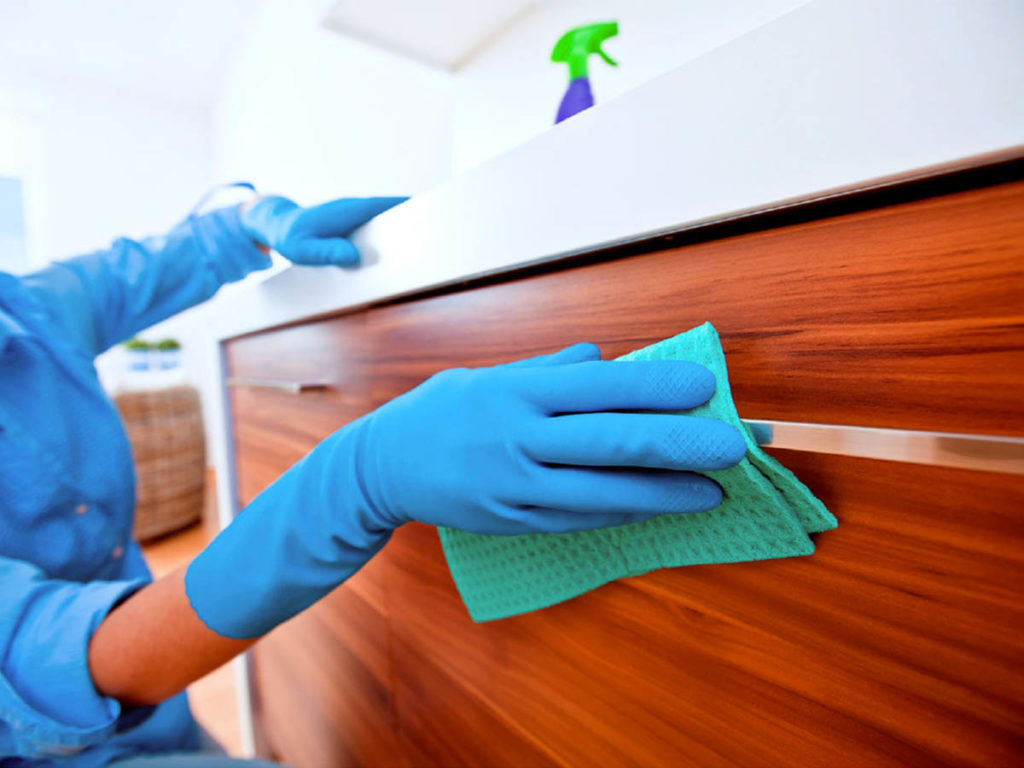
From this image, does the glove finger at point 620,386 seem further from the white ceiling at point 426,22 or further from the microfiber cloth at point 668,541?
the white ceiling at point 426,22

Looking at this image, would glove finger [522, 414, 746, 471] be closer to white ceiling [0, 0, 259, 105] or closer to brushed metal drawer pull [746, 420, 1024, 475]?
brushed metal drawer pull [746, 420, 1024, 475]

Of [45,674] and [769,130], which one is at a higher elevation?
[769,130]

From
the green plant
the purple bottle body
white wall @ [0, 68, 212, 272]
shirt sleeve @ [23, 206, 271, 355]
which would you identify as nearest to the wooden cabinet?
the purple bottle body

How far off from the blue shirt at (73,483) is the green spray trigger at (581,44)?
0.48 m

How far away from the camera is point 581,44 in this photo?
18.3 inches

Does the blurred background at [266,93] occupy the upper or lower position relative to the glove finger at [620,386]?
upper

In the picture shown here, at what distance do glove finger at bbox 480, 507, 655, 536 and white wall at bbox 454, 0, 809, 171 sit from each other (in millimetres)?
420

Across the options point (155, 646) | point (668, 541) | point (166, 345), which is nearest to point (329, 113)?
point (155, 646)

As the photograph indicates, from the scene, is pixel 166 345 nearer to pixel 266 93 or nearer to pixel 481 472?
pixel 266 93

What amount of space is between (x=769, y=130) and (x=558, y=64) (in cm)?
63

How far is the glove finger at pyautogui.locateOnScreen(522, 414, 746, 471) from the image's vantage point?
0.19 m

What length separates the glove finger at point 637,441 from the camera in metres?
0.19

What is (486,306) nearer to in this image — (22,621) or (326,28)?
(22,621)

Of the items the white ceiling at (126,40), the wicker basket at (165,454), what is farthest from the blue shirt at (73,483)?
the white ceiling at (126,40)
